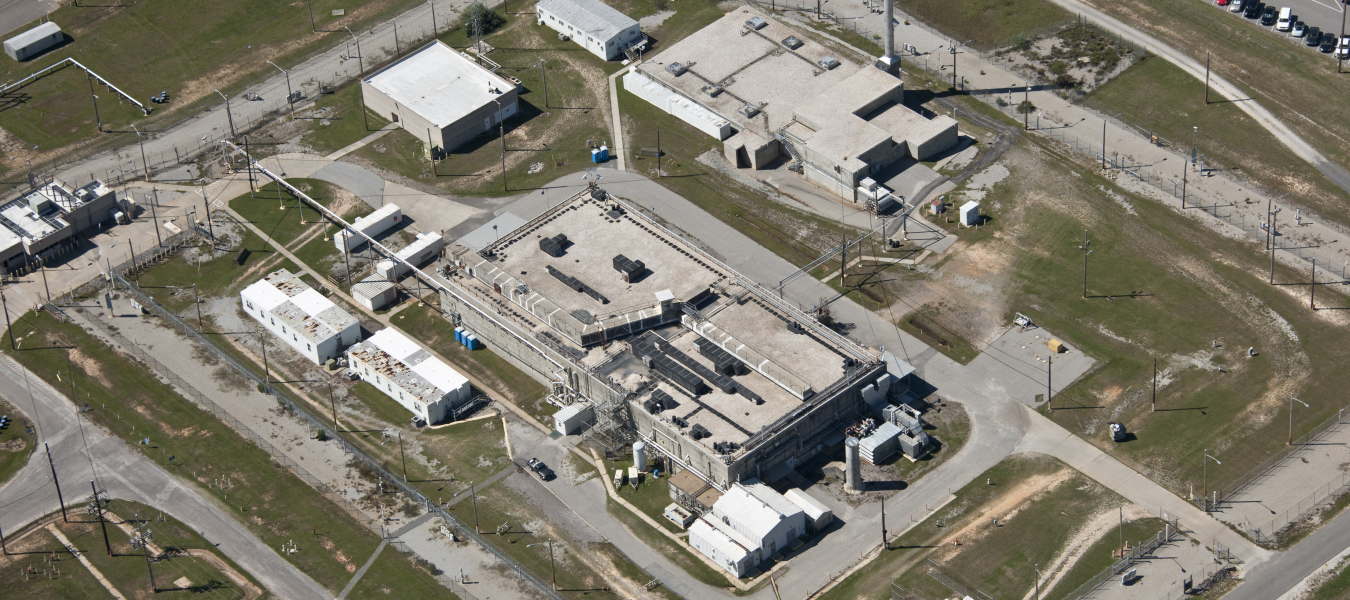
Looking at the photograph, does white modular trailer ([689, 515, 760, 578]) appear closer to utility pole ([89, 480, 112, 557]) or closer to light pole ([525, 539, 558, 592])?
light pole ([525, 539, 558, 592])

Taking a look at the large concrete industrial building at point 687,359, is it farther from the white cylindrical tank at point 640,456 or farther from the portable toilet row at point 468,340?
the white cylindrical tank at point 640,456

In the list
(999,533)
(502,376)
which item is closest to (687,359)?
(502,376)

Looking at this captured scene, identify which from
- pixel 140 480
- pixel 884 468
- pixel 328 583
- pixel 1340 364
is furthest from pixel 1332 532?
pixel 140 480

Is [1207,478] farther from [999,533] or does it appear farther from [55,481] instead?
[55,481]

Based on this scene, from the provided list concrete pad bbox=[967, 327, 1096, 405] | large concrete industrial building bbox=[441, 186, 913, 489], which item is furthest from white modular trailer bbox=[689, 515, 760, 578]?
concrete pad bbox=[967, 327, 1096, 405]

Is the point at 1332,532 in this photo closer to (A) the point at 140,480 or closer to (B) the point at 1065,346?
(B) the point at 1065,346

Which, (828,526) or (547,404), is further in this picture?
(547,404)
